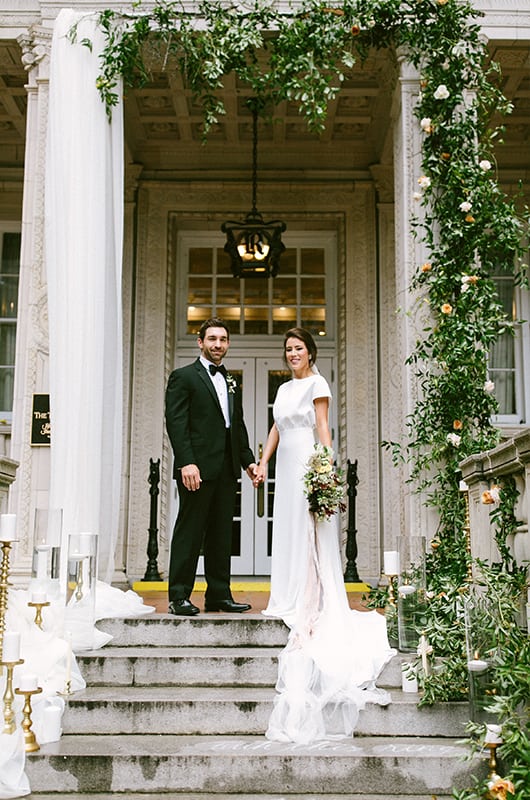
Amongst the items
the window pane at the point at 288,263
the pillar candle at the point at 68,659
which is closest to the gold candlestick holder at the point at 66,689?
the pillar candle at the point at 68,659

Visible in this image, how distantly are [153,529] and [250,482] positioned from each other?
Answer: 55.6 inches

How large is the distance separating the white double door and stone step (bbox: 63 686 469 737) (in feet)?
16.9

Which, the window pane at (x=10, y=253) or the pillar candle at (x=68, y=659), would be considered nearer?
the pillar candle at (x=68, y=659)

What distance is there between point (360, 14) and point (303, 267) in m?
3.91

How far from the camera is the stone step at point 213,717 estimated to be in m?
4.46

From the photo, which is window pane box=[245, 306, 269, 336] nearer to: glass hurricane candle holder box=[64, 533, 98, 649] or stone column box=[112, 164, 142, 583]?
stone column box=[112, 164, 142, 583]

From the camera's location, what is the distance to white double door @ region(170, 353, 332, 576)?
991 centimetres

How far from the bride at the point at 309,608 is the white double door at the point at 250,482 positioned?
3.90m

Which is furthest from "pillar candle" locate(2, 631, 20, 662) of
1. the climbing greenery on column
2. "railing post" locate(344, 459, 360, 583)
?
"railing post" locate(344, 459, 360, 583)

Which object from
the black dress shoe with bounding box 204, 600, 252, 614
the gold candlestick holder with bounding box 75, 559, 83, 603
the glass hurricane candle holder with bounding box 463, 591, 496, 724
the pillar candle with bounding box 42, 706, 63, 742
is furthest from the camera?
the black dress shoe with bounding box 204, 600, 252, 614

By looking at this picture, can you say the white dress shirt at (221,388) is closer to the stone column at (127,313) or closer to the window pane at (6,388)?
the stone column at (127,313)

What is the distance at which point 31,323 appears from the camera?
7039 millimetres

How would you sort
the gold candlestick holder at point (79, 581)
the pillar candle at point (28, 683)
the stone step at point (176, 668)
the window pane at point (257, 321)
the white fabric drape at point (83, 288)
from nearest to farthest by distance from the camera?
the pillar candle at point (28, 683) < the stone step at point (176, 668) < the gold candlestick holder at point (79, 581) < the white fabric drape at point (83, 288) < the window pane at point (257, 321)

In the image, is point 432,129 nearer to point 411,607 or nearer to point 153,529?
point 411,607
